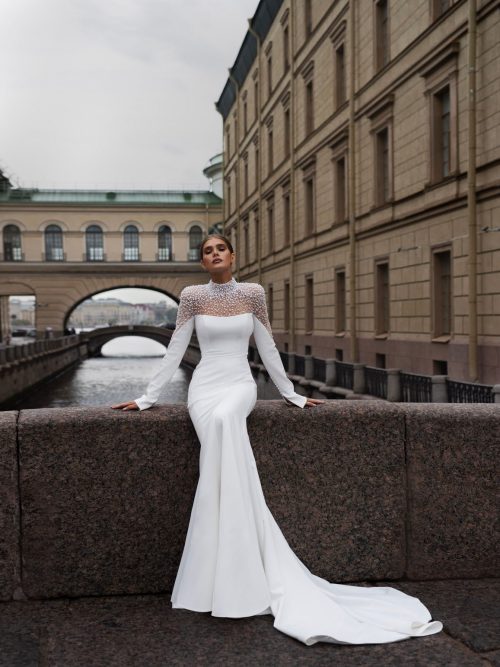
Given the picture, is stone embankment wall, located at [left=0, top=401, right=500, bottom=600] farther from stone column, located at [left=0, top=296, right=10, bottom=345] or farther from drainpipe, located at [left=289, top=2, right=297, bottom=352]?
stone column, located at [left=0, top=296, right=10, bottom=345]

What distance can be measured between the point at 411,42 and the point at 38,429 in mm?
15244

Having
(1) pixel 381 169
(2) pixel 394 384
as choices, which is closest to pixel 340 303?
(1) pixel 381 169

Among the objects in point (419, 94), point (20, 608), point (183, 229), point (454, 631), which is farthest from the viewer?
point (183, 229)

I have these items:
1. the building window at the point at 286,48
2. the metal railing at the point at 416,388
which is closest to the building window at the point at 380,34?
the metal railing at the point at 416,388

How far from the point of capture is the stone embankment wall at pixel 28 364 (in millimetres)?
27033

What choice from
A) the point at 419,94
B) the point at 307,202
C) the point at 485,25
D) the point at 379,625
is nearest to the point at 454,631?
the point at 379,625

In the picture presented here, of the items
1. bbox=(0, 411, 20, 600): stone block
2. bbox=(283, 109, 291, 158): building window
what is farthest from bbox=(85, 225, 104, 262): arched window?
bbox=(0, 411, 20, 600): stone block

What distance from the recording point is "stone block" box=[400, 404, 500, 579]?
3838mm

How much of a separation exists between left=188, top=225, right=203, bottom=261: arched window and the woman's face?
5301cm

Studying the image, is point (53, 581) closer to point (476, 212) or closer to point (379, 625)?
point (379, 625)

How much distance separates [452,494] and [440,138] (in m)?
13.2

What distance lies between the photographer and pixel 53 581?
11.9 feet

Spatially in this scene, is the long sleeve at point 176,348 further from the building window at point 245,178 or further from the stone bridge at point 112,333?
the stone bridge at point 112,333

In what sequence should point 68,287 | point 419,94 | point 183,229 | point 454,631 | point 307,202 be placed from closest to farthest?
point 454,631, point 419,94, point 307,202, point 68,287, point 183,229
